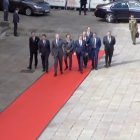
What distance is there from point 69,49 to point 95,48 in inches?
46.3

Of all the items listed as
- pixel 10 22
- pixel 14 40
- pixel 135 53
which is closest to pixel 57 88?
pixel 135 53

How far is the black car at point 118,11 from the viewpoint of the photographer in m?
33.2

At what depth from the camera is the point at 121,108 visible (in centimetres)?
1664

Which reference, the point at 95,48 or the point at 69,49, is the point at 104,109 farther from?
the point at 95,48

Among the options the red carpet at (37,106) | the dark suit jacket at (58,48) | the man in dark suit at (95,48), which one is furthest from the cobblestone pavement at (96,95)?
the dark suit jacket at (58,48)

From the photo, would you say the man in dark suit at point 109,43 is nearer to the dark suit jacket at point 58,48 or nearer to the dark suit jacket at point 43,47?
the dark suit jacket at point 58,48

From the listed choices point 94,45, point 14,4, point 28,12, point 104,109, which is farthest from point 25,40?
point 104,109

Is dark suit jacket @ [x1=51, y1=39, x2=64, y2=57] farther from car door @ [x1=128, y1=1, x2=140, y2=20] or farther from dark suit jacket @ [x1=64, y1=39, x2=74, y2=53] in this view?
car door @ [x1=128, y1=1, x2=140, y2=20]

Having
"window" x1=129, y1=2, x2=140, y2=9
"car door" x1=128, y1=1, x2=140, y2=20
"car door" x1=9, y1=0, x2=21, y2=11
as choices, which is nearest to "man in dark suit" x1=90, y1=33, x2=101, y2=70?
"car door" x1=128, y1=1, x2=140, y2=20

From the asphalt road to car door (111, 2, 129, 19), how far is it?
1.03 m

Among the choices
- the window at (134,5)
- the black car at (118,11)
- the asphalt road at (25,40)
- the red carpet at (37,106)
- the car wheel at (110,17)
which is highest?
the window at (134,5)

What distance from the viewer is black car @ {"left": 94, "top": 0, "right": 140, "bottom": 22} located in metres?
33.2

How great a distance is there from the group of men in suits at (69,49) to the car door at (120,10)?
1144 centimetres

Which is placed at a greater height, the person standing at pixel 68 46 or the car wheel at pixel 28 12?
the car wheel at pixel 28 12
